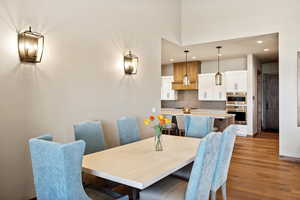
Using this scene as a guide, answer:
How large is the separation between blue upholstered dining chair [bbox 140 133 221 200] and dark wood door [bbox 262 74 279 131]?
25.0ft

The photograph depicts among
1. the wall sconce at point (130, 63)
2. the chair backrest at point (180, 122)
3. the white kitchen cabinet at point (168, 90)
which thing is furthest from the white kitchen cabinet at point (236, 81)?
the wall sconce at point (130, 63)

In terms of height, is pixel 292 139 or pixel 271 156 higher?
pixel 292 139

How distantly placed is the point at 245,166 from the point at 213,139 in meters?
2.77

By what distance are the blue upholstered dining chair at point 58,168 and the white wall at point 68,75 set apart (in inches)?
41.6

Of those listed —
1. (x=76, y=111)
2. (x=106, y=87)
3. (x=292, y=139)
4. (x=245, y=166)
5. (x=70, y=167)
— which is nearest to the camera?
(x=70, y=167)

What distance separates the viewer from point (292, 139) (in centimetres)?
432

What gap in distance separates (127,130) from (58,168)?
1.84 metres

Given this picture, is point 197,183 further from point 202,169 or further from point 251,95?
point 251,95

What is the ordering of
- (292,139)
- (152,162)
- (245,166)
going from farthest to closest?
(292,139), (245,166), (152,162)

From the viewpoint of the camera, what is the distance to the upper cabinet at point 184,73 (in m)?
7.80

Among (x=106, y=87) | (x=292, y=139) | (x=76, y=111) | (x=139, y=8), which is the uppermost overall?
(x=139, y=8)

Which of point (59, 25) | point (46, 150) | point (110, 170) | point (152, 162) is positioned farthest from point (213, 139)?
point (59, 25)

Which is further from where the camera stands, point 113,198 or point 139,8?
point 139,8

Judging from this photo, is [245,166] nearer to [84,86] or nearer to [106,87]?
[106,87]
